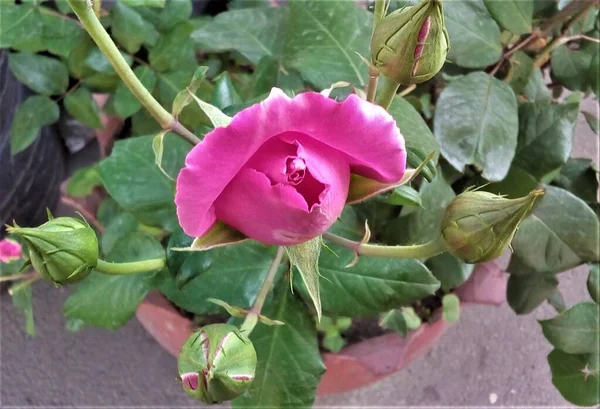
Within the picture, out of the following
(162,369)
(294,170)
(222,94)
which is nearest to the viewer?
(294,170)

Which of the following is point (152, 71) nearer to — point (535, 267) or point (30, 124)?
point (30, 124)

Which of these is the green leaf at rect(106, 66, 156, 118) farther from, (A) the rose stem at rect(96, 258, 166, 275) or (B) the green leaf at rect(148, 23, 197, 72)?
(A) the rose stem at rect(96, 258, 166, 275)

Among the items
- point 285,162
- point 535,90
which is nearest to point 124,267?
point 285,162

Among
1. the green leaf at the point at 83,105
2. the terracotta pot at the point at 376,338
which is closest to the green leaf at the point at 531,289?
the terracotta pot at the point at 376,338

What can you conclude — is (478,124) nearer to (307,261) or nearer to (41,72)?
(307,261)

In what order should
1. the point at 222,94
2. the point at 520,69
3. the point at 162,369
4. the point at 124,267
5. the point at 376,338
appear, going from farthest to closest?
the point at 162,369
the point at 376,338
the point at 520,69
the point at 222,94
the point at 124,267

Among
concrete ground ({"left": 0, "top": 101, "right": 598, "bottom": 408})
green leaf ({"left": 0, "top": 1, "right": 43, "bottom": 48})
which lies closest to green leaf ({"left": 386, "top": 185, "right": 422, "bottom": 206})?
green leaf ({"left": 0, "top": 1, "right": 43, "bottom": 48})
